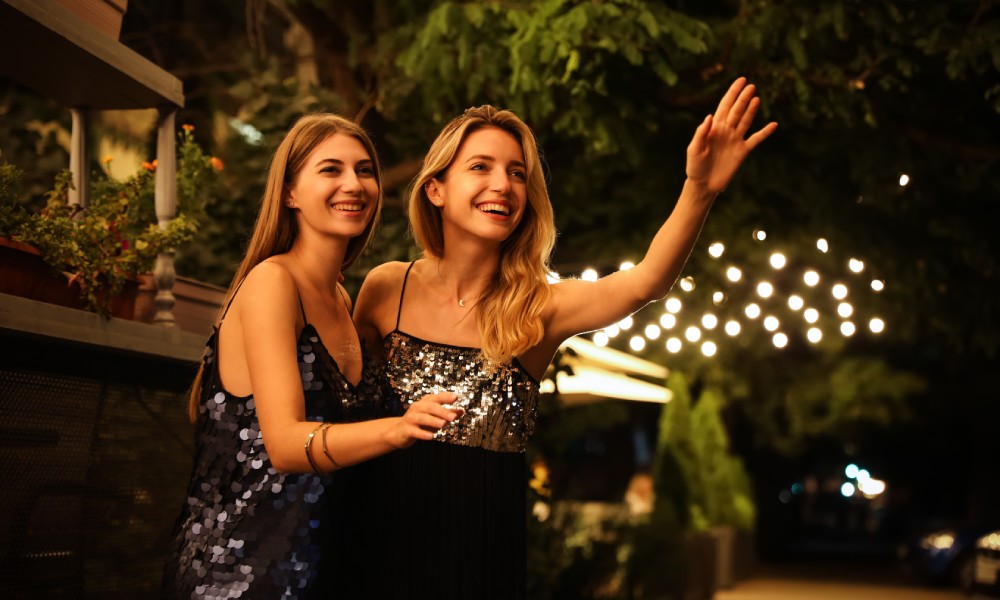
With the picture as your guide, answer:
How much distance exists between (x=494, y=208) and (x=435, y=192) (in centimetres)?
24

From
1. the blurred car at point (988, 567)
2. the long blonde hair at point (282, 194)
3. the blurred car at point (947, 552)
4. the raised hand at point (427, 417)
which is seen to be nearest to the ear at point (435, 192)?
the long blonde hair at point (282, 194)

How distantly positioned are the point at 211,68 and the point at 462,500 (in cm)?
671

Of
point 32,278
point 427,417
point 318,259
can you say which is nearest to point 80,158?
point 32,278

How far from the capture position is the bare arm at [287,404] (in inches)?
89.7

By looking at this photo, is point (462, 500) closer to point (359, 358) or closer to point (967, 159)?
point (359, 358)

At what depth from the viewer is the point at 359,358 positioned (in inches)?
117

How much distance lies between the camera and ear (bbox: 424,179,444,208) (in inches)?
129

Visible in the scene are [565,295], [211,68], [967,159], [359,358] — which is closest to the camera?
[359,358]

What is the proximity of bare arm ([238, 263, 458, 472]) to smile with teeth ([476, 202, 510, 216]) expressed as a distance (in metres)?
0.62

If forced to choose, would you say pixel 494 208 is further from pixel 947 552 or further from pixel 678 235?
pixel 947 552

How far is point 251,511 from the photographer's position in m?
2.70

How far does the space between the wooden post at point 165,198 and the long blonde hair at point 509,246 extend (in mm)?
1143

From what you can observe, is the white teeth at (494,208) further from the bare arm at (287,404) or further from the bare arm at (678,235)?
the bare arm at (287,404)

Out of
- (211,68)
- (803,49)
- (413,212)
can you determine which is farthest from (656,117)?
(413,212)
